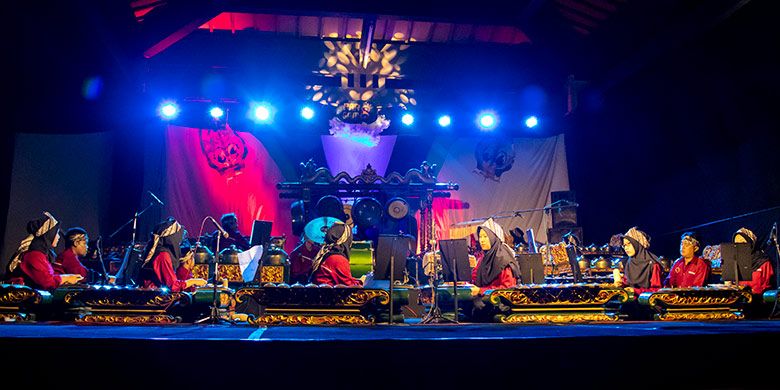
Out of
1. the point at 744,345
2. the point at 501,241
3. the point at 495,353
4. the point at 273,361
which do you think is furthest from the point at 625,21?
the point at 273,361

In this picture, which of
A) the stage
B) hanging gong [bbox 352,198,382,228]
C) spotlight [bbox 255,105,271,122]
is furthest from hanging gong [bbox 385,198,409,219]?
the stage

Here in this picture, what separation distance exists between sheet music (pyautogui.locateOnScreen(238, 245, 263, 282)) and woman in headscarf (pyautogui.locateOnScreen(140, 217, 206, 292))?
1.09 m

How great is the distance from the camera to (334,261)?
655 cm

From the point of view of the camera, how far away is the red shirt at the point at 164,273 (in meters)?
6.76

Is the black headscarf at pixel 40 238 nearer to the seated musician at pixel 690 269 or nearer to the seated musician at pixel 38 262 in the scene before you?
the seated musician at pixel 38 262

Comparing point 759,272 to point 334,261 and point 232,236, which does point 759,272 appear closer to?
point 334,261

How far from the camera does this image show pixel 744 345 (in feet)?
10.6

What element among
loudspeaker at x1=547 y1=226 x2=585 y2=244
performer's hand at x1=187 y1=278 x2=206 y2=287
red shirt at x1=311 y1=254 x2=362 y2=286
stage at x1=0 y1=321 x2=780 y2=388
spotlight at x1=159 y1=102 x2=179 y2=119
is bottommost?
stage at x1=0 y1=321 x2=780 y2=388

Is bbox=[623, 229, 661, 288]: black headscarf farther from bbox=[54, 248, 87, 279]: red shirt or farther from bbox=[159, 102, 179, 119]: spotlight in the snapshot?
bbox=[159, 102, 179, 119]: spotlight

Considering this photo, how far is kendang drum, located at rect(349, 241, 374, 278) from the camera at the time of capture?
32.6 ft

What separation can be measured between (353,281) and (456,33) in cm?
910

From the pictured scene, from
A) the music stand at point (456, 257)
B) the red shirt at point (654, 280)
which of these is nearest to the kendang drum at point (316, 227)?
the music stand at point (456, 257)

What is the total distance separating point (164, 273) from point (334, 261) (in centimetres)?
228

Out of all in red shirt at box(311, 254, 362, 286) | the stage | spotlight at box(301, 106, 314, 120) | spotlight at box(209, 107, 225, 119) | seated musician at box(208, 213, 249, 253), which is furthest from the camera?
spotlight at box(301, 106, 314, 120)
